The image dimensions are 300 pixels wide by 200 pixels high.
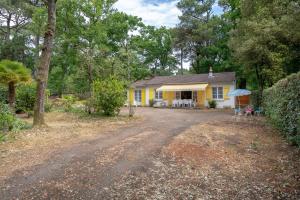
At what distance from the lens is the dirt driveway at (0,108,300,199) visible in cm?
471

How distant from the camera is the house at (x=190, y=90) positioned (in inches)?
1028

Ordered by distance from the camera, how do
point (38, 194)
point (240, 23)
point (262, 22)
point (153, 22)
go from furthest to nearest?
1. point (153, 22)
2. point (240, 23)
3. point (262, 22)
4. point (38, 194)

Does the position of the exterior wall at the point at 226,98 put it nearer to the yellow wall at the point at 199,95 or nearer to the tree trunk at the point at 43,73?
the yellow wall at the point at 199,95

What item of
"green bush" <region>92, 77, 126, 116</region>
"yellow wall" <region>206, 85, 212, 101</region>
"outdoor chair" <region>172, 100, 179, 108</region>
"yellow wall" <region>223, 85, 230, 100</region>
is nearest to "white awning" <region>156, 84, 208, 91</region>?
"yellow wall" <region>206, 85, 212, 101</region>

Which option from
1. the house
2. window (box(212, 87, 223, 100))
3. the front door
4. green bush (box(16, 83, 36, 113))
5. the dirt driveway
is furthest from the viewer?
the front door

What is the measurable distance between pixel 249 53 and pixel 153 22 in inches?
1000

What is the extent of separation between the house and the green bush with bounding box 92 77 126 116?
7251mm

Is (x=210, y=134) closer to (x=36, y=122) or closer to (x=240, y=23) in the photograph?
(x=36, y=122)

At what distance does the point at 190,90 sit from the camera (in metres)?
27.7

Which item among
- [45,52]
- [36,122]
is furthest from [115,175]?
[45,52]

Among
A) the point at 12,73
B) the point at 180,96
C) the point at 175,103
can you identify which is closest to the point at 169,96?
the point at 180,96

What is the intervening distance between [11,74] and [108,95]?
20.2 ft

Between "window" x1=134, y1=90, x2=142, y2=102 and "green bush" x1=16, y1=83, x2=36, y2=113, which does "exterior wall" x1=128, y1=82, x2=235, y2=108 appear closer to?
"window" x1=134, y1=90, x2=142, y2=102

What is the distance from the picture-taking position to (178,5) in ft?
128
